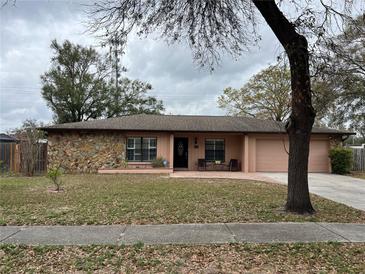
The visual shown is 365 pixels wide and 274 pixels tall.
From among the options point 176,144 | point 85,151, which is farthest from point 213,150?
point 85,151

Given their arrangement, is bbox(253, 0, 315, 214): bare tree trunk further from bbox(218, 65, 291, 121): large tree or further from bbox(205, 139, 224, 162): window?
bbox(218, 65, 291, 121): large tree

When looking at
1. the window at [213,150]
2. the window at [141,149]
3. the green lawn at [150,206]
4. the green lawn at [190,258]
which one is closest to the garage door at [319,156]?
the window at [213,150]

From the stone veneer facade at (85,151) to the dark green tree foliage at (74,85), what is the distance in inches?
608

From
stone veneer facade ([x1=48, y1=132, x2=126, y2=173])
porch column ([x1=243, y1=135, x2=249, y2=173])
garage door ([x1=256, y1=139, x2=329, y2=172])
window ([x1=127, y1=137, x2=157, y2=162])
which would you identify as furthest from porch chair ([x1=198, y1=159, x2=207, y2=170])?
stone veneer facade ([x1=48, y1=132, x2=126, y2=173])

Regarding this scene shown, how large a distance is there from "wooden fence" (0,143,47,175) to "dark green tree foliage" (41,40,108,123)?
15.8 meters

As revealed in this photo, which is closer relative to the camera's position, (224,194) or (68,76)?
(224,194)

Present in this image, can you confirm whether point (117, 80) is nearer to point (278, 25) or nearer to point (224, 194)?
point (224, 194)

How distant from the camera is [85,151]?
19.9 metres

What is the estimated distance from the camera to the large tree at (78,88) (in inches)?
1359

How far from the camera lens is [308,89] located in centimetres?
788

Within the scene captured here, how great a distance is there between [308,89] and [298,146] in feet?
4.43

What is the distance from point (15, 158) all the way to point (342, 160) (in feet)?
61.9

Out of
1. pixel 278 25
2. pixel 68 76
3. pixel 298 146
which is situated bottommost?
pixel 298 146

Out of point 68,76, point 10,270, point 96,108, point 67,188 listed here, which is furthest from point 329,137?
point 68,76
